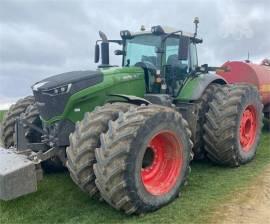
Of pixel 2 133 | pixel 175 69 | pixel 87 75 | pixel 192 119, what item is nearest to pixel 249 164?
pixel 192 119

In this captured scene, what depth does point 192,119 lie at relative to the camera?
6699 millimetres

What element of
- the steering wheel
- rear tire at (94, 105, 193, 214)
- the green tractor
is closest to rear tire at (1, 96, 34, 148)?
the green tractor

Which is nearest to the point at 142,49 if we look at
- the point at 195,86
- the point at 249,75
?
the point at 195,86

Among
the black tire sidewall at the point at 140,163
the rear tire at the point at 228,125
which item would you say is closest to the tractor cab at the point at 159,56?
the rear tire at the point at 228,125

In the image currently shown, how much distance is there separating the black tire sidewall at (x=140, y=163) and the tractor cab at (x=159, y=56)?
56.9 inches

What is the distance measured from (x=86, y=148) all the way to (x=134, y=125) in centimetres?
62

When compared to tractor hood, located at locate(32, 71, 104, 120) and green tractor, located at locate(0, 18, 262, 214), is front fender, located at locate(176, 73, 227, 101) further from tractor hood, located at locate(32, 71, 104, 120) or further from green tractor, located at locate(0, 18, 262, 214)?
tractor hood, located at locate(32, 71, 104, 120)

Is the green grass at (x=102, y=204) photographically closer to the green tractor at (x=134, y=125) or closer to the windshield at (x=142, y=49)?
the green tractor at (x=134, y=125)

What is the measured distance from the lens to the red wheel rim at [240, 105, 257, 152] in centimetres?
737

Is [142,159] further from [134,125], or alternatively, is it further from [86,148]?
[86,148]

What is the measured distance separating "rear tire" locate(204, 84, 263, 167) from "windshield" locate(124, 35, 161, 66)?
1.31m

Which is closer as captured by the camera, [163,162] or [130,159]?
[130,159]

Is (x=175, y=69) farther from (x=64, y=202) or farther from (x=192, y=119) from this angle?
(x=64, y=202)

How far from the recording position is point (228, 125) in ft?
21.8
